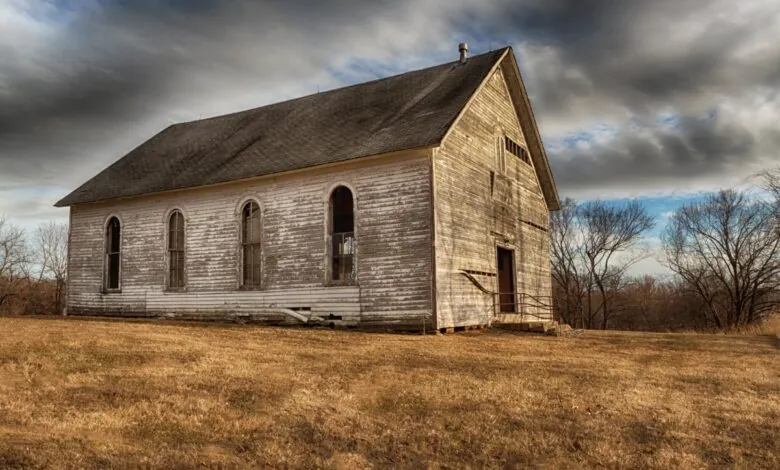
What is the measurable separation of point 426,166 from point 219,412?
1052 cm

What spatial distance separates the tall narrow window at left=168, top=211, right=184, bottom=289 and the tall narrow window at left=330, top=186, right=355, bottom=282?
20.3 feet

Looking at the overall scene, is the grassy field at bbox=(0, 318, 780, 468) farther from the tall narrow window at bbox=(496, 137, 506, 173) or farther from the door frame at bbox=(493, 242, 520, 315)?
the tall narrow window at bbox=(496, 137, 506, 173)

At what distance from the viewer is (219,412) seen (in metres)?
6.82

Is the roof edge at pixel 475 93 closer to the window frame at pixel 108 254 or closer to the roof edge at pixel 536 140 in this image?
the roof edge at pixel 536 140

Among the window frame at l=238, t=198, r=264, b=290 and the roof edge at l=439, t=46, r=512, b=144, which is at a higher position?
the roof edge at l=439, t=46, r=512, b=144

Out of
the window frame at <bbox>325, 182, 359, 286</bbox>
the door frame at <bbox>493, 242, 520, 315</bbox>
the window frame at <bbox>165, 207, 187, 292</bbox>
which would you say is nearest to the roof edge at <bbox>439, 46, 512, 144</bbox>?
the window frame at <bbox>325, 182, 359, 286</bbox>

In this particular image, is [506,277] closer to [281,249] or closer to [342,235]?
[342,235]

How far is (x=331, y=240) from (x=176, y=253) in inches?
256

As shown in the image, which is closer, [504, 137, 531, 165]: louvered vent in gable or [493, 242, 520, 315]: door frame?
[493, 242, 520, 315]: door frame

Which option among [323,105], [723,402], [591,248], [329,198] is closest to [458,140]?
[329,198]

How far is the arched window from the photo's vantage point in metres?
22.7

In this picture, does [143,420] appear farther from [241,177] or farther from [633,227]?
[633,227]

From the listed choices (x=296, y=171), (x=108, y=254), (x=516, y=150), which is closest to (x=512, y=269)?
(x=516, y=150)

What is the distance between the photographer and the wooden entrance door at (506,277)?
68.3 feet
